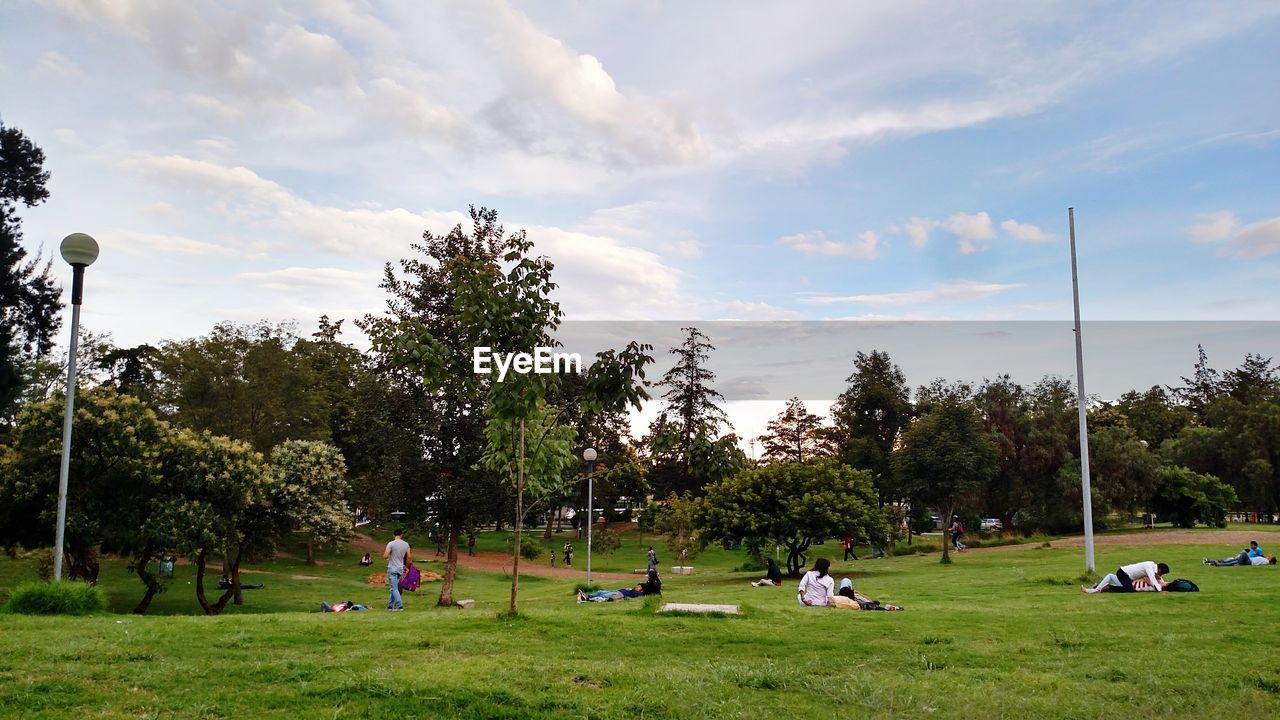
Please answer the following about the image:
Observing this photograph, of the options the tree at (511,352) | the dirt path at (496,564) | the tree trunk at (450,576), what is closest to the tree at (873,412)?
the dirt path at (496,564)

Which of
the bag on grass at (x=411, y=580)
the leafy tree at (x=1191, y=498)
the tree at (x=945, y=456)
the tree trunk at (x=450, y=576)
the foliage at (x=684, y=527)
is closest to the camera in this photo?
the tree trunk at (x=450, y=576)

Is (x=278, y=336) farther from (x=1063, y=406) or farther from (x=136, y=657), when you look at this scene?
(x=1063, y=406)

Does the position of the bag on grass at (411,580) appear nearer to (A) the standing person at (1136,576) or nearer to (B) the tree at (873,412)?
(A) the standing person at (1136,576)

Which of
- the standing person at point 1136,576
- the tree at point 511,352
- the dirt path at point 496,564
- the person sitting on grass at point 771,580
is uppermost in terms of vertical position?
the tree at point 511,352

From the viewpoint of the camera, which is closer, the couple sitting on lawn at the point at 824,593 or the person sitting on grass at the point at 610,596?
the couple sitting on lawn at the point at 824,593

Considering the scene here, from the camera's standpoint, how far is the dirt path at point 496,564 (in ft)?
132

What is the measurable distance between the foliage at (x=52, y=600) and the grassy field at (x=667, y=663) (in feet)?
4.47

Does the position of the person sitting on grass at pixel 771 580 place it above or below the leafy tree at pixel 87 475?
below

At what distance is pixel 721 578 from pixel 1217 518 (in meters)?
30.3

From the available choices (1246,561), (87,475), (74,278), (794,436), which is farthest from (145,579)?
(794,436)

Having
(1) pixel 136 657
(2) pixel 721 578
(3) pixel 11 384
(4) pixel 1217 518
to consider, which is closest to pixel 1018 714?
(1) pixel 136 657

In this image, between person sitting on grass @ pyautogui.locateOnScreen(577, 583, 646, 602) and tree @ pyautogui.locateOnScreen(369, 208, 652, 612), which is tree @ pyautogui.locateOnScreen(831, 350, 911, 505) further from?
tree @ pyautogui.locateOnScreen(369, 208, 652, 612)

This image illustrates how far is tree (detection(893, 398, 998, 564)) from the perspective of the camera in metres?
35.8

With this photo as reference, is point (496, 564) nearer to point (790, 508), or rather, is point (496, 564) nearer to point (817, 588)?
point (790, 508)
